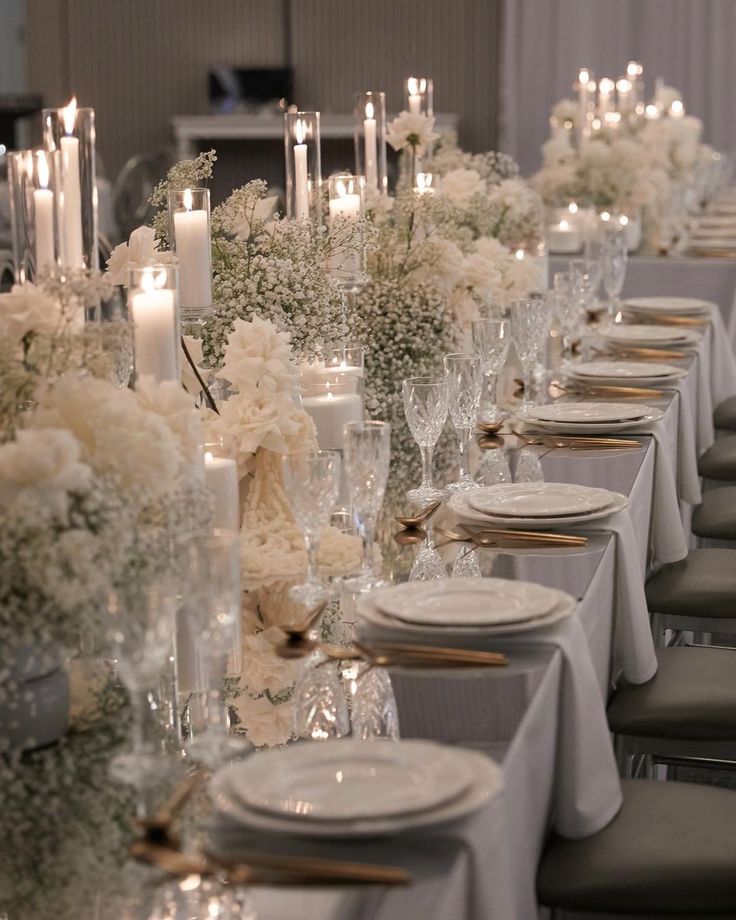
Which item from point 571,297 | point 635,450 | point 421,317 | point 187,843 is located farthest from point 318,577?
point 571,297

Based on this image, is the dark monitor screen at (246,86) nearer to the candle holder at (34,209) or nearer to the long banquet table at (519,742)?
the long banquet table at (519,742)

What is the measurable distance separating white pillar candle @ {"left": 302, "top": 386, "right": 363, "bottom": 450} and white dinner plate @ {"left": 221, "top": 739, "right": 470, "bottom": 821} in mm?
990

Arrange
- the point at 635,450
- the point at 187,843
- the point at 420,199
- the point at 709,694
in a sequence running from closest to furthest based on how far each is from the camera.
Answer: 1. the point at 187,843
2. the point at 709,694
3. the point at 635,450
4. the point at 420,199

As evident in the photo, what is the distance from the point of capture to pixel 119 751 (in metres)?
1.38

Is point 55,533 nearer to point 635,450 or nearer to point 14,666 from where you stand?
point 14,666

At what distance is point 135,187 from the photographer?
10969mm

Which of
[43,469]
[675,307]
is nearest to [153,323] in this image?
[43,469]

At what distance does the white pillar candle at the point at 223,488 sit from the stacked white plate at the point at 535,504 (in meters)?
0.42

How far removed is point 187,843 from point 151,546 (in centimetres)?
29

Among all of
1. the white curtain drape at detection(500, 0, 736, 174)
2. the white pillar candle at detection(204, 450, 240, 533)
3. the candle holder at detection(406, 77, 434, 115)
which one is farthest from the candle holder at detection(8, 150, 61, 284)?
the white curtain drape at detection(500, 0, 736, 174)

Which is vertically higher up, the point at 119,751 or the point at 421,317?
the point at 421,317

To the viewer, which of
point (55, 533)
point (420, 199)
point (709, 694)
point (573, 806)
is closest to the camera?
point (55, 533)

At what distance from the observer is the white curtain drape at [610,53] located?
10.6 m

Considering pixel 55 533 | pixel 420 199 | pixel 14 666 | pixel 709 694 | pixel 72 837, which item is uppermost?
pixel 420 199
